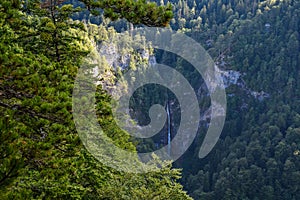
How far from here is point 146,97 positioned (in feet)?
263

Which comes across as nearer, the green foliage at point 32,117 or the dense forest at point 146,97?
the green foliage at point 32,117

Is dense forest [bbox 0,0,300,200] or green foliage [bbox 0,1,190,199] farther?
dense forest [bbox 0,0,300,200]

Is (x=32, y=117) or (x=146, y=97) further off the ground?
(x=32, y=117)

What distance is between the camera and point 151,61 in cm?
8250

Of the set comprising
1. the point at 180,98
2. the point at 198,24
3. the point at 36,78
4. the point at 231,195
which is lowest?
the point at 231,195

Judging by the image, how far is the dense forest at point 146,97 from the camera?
16.7 feet

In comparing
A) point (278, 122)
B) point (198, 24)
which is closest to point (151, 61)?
point (198, 24)

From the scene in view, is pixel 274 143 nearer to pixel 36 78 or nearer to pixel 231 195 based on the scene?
pixel 231 195

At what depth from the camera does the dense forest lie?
509 cm

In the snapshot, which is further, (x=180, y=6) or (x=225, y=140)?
(x=180, y=6)

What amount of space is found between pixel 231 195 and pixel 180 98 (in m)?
29.0

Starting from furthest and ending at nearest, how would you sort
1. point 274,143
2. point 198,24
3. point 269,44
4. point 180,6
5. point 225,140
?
point 180,6 < point 198,24 < point 269,44 < point 225,140 < point 274,143

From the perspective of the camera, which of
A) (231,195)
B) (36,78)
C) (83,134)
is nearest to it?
(36,78)

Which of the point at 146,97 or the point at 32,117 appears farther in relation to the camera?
the point at 146,97
